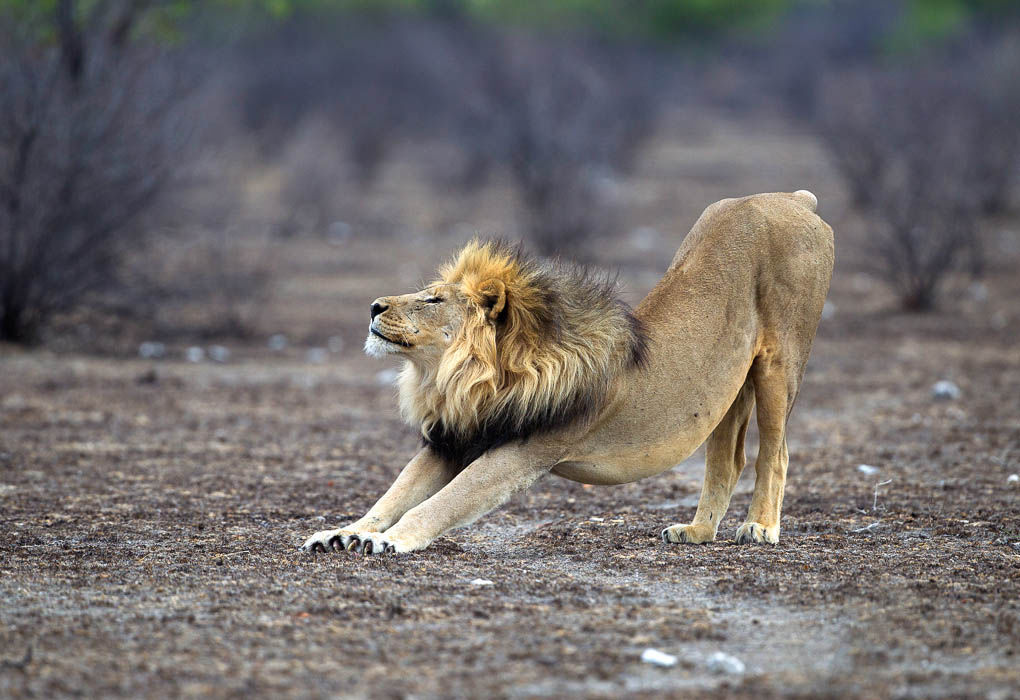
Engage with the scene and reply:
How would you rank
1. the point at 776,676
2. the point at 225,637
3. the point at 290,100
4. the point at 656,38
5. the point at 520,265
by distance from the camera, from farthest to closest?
the point at 656,38
the point at 290,100
the point at 520,265
the point at 225,637
the point at 776,676

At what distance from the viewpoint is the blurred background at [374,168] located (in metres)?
11.3

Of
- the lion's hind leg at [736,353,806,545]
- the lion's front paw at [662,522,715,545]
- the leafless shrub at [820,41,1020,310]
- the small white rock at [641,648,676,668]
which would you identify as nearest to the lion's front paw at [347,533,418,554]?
the lion's front paw at [662,522,715,545]

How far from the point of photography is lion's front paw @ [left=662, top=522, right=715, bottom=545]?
561 centimetres

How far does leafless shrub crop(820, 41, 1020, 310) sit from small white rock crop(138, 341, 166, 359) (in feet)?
24.3

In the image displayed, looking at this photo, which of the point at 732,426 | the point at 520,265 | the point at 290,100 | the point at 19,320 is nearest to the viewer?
the point at 520,265

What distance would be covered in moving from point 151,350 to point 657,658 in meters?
8.27

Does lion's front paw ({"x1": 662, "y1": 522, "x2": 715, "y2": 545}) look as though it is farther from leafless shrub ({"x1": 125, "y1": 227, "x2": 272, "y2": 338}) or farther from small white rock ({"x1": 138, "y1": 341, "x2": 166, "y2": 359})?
leafless shrub ({"x1": 125, "y1": 227, "x2": 272, "y2": 338})

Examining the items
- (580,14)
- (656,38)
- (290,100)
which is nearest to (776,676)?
(290,100)

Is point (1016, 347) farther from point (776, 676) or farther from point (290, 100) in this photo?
point (290, 100)

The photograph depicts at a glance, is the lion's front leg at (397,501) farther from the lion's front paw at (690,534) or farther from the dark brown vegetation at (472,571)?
the lion's front paw at (690,534)

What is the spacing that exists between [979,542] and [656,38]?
48.5 m

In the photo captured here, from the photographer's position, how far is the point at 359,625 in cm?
424

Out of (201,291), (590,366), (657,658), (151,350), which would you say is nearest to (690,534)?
(590,366)

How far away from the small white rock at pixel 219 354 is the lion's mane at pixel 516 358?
6.20m
